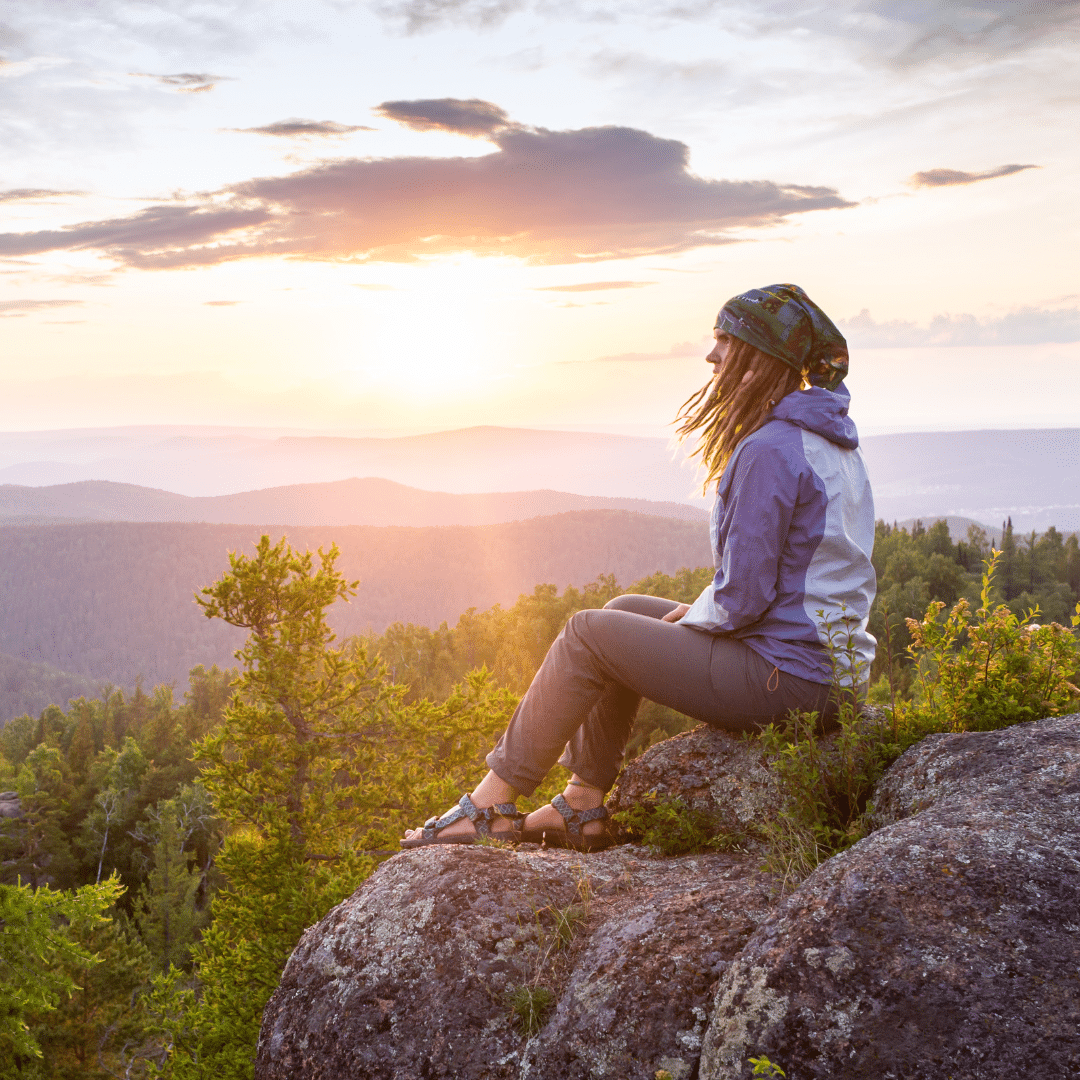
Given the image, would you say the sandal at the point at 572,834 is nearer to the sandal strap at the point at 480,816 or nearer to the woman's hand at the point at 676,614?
the sandal strap at the point at 480,816

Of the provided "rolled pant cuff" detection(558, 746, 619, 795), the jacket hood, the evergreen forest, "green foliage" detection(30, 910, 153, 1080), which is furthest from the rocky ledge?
"green foliage" detection(30, 910, 153, 1080)

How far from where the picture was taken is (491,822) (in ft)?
13.8

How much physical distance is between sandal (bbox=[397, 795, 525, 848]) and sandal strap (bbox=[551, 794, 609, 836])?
0.23 meters

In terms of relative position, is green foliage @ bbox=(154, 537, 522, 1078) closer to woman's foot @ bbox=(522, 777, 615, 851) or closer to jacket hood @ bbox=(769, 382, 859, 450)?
woman's foot @ bbox=(522, 777, 615, 851)

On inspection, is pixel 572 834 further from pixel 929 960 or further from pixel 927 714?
pixel 929 960

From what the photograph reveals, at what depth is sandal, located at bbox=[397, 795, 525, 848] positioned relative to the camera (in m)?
4.18

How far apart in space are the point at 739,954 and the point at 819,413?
2213mm

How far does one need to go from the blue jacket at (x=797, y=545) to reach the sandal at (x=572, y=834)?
4.15 ft

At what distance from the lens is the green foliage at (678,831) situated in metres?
4.00

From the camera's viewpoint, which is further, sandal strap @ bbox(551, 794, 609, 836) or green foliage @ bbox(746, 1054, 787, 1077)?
sandal strap @ bbox(551, 794, 609, 836)

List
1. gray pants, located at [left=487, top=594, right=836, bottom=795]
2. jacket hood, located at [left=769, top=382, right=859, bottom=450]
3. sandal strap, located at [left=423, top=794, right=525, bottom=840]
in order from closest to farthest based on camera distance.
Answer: jacket hood, located at [left=769, top=382, right=859, bottom=450]
gray pants, located at [left=487, top=594, right=836, bottom=795]
sandal strap, located at [left=423, top=794, right=525, bottom=840]

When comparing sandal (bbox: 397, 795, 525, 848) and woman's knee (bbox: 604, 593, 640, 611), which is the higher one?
woman's knee (bbox: 604, 593, 640, 611)

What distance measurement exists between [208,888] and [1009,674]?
40436 mm

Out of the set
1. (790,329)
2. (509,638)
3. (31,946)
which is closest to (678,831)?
(790,329)
